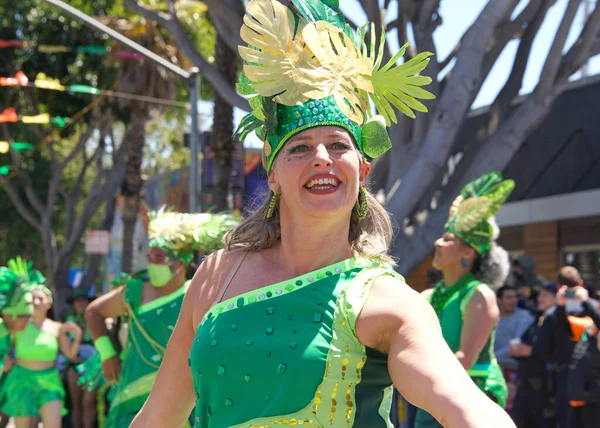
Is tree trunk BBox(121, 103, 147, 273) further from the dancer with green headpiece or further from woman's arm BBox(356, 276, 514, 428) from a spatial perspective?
woman's arm BBox(356, 276, 514, 428)

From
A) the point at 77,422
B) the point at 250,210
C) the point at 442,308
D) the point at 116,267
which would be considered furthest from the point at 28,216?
the point at 250,210

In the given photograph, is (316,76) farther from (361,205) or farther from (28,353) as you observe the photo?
(28,353)

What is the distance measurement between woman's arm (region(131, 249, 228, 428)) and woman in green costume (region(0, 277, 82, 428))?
6902mm

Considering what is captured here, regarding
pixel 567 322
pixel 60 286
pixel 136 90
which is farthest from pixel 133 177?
pixel 567 322

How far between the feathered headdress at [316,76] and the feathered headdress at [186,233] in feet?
15.1

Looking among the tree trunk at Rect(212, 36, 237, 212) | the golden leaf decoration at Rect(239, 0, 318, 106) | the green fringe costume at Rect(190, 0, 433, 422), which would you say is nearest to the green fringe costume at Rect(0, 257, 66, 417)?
the tree trunk at Rect(212, 36, 237, 212)

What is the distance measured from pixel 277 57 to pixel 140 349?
14.4 feet

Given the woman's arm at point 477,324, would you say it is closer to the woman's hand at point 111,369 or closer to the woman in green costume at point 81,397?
the woman's hand at point 111,369

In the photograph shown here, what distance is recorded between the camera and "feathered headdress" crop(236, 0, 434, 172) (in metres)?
2.69

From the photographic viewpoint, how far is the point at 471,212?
7.11 m

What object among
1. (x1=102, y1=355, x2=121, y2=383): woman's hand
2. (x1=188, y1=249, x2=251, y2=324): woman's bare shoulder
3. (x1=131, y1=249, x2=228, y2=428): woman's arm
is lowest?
(x1=102, y1=355, x2=121, y2=383): woman's hand

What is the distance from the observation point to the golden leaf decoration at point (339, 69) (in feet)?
8.82

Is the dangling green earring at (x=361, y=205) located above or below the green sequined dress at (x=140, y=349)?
above

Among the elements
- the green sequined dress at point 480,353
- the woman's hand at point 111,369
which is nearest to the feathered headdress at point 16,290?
the woman's hand at point 111,369
